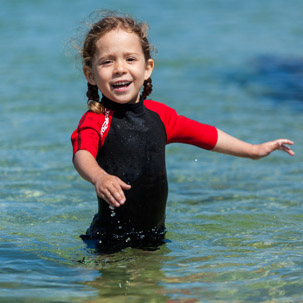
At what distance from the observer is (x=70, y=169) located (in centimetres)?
663

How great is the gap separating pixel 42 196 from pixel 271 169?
2.46 m

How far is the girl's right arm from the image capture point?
3053 mm

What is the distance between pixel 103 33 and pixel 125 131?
596 millimetres

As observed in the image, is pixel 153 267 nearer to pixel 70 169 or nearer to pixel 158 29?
pixel 70 169

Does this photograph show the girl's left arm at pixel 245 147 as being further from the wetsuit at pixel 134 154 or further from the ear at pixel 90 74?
the ear at pixel 90 74

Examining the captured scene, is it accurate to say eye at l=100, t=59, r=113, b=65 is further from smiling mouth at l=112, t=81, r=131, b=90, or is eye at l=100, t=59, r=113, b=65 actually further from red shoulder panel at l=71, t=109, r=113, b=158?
red shoulder panel at l=71, t=109, r=113, b=158

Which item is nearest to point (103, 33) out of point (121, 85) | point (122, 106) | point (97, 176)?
point (121, 85)

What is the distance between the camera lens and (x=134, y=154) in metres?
3.81

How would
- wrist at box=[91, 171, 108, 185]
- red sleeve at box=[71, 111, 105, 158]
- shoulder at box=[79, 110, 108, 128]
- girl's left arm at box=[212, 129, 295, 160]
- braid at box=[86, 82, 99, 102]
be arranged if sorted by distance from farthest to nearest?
girl's left arm at box=[212, 129, 295, 160], braid at box=[86, 82, 99, 102], shoulder at box=[79, 110, 108, 128], red sleeve at box=[71, 111, 105, 158], wrist at box=[91, 171, 108, 185]

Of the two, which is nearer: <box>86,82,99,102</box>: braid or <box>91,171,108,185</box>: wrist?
<box>91,171,108,185</box>: wrist

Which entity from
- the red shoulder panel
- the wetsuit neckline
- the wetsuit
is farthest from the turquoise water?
the red shoulder panel

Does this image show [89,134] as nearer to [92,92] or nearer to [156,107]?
[92,92]

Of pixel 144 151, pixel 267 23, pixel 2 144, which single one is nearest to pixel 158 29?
pixel 267 23

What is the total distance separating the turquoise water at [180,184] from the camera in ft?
11.8
